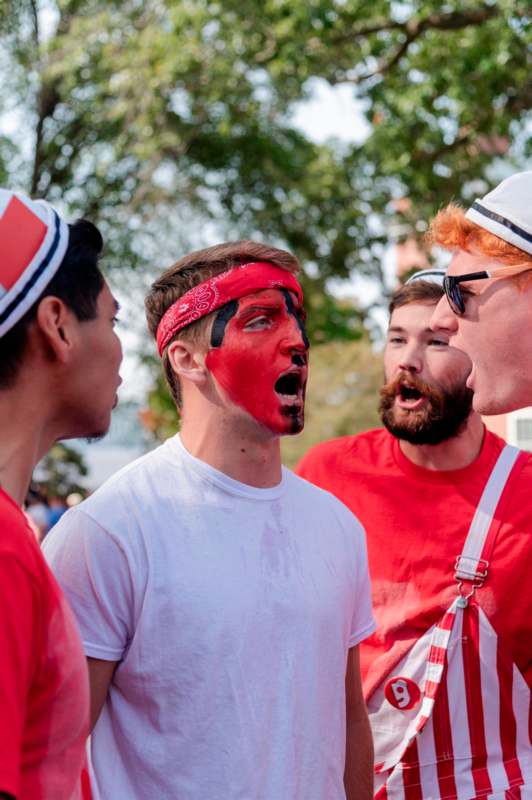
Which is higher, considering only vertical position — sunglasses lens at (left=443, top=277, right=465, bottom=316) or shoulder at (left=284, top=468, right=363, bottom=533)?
sunglasses lens at (left=443, top=277, right=465, bottom=316)

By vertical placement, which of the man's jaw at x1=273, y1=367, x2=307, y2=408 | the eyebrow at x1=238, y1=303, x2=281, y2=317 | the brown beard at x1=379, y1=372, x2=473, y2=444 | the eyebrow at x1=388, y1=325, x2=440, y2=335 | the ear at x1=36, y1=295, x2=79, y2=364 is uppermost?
the ear at x1=36, y1=295, x2=79, y2=364

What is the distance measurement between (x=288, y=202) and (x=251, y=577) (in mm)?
14062

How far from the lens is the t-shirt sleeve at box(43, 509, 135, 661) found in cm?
270

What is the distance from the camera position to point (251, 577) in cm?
288

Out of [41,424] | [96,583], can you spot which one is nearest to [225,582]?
[96,583]

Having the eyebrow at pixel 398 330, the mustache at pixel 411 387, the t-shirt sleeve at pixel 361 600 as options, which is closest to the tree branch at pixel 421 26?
the eyebrow at pixel 398 330

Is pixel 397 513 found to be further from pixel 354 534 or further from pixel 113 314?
pixel 113 314

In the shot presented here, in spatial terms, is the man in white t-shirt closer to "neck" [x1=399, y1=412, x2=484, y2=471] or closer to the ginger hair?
the ginger hair

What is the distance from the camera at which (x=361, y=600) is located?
128 inches

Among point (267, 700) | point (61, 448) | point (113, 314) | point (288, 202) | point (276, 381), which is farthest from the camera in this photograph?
point (61, 448)

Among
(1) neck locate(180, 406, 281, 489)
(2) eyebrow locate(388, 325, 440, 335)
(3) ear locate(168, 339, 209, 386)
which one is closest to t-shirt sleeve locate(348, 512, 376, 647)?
(1) neck locate(180, 406, 281, 489)

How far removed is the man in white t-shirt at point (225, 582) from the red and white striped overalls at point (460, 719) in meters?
0.35

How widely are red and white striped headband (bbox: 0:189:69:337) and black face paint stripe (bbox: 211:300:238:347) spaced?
0.94 metres

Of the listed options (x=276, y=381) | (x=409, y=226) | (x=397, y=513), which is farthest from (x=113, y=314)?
(x=409, y=226)
